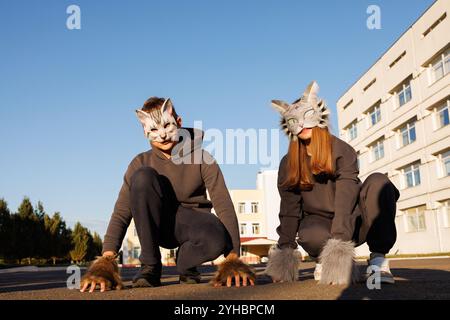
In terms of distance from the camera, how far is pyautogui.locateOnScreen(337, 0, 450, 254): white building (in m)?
24.5

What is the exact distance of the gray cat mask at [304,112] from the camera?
12.2 ft

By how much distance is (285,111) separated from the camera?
151 inches

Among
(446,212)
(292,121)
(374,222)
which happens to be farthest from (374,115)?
(374,222)

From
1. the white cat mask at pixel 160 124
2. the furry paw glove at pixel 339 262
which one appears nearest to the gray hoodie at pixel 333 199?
the furry paw glove at pixel 339 262

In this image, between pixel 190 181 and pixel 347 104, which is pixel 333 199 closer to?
pixel 190 181

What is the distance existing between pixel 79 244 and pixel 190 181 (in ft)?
224

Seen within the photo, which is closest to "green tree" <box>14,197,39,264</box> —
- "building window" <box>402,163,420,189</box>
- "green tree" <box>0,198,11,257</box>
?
"green tree" <box>0,198,11,257</box>

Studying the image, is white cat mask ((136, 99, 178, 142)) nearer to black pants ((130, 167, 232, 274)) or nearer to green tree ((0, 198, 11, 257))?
black pants ((130, 167, 232, 274))

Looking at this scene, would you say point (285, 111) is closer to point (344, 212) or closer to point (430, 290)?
point (344, 212)

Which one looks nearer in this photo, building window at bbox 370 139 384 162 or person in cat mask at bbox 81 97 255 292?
person in cat mask at bbox 81 97 255 292

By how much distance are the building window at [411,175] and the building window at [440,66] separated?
17.1 feet

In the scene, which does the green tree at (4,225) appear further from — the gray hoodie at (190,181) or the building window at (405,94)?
the gray hoodie at (190,181)

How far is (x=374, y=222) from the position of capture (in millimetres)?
3514

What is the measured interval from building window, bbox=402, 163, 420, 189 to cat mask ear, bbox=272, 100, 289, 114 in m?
25.8
